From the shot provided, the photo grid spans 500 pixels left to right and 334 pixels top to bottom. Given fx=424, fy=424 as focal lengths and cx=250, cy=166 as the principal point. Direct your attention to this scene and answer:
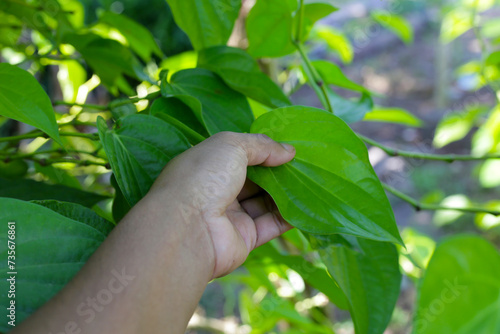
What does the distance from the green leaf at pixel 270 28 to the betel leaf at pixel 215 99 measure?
0.09 metres

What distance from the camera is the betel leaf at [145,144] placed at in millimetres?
292

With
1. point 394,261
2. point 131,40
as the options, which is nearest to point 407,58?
point 131,40

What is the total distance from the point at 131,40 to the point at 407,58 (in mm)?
3199

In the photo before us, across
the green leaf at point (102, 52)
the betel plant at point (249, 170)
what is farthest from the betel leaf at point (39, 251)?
the green leaf at point (102, 52)

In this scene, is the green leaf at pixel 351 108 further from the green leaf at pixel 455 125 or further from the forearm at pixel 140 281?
the green leaf at pixel 455 125

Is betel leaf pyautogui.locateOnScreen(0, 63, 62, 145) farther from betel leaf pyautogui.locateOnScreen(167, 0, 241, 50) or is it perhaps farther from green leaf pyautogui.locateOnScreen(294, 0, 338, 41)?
green leaf pyautogui.locateOnScreen(294, 0, 338, 41)

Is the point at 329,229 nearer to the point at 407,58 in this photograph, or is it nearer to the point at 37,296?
the point at 37,296

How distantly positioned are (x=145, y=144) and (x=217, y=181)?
0.06 metres

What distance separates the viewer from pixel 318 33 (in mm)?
774

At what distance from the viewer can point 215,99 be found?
0.36m

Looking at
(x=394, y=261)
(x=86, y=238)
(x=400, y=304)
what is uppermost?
(x=86, y=238)

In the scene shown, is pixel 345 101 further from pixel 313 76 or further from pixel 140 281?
pixel 140 281

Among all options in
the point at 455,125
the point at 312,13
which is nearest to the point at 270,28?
the point at 312,13

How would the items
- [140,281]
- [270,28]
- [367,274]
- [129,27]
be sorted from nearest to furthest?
[140,281], [367,274], [270,28], [129,27]
